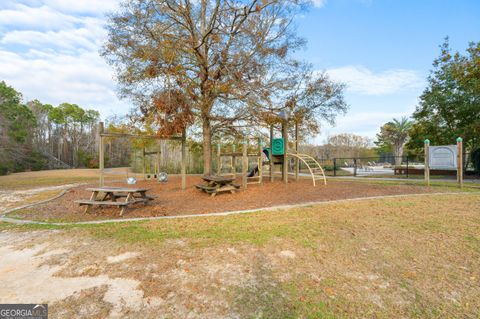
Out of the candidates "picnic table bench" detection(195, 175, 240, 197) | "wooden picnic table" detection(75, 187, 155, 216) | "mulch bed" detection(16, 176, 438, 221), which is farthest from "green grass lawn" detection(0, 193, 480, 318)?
"picnic table bench" detection(195, 175, 240, 197)

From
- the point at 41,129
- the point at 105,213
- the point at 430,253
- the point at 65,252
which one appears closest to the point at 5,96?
the point at 41,129

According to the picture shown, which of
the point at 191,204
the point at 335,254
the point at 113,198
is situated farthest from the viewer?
the point at 191,204

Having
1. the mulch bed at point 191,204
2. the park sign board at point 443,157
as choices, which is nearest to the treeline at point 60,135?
the mulch bed at point 191,204

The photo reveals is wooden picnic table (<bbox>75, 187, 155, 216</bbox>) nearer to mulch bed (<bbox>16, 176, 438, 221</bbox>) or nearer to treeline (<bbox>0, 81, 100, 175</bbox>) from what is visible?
mulch bed (<bbox>16, 176, 438, 221</bbox>)

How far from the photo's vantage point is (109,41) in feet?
29.2

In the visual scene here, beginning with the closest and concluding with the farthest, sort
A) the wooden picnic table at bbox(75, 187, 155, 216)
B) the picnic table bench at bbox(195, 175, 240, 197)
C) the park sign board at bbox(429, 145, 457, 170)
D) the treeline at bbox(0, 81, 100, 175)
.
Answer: the wooden picnic table at bbox(75, 187, 155, 216) → the picnic table bench at bbox(195, 175, 240, 197) → the park sign board at bbox(429, 145, 457, 170) → the treeline at bbox(0, 81, 100, 175)

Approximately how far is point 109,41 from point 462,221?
1114 centimetres

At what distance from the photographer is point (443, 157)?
1050cm

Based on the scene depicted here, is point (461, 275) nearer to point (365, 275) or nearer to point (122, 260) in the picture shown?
point (365, 275)

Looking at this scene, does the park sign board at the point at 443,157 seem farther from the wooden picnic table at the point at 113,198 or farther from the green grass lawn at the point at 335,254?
the wooden picnic table at the point at 113,198

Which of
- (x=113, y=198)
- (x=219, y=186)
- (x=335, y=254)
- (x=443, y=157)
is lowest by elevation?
(x=335, y=254)

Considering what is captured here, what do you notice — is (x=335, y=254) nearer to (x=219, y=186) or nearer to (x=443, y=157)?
(x=219, y=186)

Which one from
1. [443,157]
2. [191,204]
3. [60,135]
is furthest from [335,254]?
[60,135]

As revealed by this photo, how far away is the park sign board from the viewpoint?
10203 millimetres
